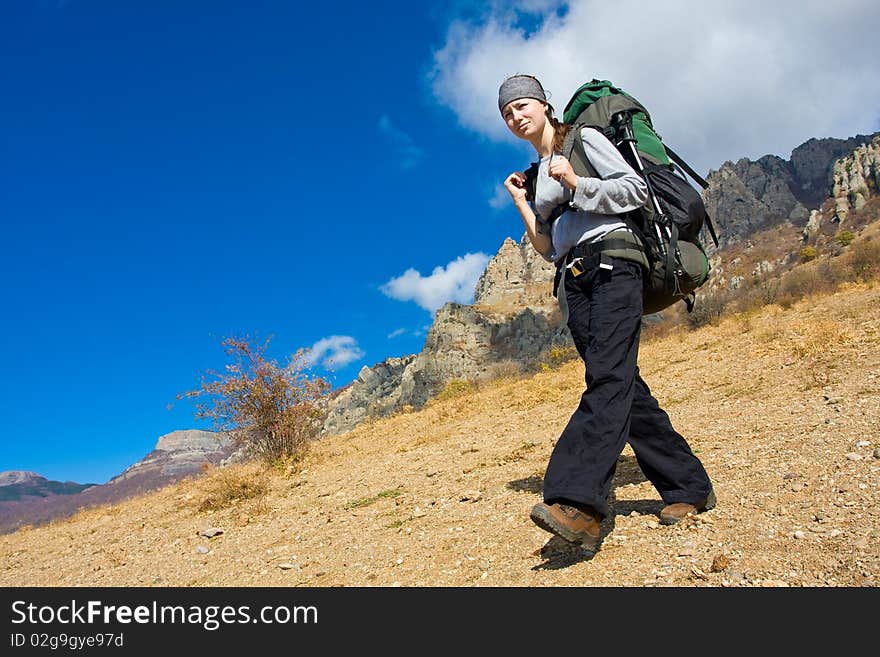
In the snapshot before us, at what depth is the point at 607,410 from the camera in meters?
2.50

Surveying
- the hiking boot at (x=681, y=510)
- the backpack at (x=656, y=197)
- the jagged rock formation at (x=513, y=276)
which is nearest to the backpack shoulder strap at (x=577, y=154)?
the backpack at (x=656, y=197)

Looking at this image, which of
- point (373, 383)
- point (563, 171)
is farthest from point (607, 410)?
point (373, 383)

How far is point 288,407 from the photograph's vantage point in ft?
35.2

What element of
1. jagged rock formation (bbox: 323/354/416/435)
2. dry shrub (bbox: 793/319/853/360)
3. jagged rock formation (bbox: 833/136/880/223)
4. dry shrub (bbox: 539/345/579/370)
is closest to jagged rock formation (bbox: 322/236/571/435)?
jagged rock formation (bbox: 323/354/416/435)

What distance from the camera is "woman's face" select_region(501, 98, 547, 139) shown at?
9.15 ft

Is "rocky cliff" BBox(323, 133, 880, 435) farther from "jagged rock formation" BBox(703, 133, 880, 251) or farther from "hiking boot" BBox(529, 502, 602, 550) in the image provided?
"hiking boot" BBox(529, 502, 602, 550)

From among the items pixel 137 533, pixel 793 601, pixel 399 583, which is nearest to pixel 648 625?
pixel 793 601

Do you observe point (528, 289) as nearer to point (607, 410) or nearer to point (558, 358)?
point (558, 358)

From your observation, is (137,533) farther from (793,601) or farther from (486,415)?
(793,601)

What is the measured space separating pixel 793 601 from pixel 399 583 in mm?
1808

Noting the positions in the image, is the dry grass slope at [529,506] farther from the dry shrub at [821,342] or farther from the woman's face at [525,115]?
the woman's face at [525,115]

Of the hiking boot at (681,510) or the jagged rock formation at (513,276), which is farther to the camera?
the jagged rock formation at (513,276)

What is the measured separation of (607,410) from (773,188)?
15721 centimetres

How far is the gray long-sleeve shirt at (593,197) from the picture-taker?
2.48 meters
